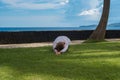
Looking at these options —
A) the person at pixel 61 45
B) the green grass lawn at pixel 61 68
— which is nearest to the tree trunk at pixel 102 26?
the person at pixel 61 45

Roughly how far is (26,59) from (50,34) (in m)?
12.2

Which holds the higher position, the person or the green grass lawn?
the green grass lawn

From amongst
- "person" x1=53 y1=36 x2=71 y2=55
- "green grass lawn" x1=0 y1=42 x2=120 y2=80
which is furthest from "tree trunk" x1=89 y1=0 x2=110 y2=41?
"green grass lawn" x1=0 y1=42 x2=120 y2=80

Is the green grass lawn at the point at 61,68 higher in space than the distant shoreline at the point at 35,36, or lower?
higher

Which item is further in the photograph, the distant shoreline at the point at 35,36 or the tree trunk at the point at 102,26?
the tree trunk at the point at 102,26

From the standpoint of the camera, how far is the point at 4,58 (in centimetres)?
1238

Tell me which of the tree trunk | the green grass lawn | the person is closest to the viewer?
the green grass lawn

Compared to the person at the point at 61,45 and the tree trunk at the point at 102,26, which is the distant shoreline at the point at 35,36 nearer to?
the tree trunk at the point at 102,26

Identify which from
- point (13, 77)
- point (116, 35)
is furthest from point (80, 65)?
point (116, 35)

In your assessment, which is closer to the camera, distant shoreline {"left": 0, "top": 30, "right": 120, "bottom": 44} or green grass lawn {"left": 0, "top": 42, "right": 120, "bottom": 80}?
green grass lawn {"left": 0, "top": 42, "right": 120, "bottom": 80}

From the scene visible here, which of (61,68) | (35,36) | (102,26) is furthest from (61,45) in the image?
(35,36)

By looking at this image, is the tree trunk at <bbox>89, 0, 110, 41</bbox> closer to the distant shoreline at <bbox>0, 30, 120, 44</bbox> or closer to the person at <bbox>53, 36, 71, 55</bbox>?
the distant shoreline at <bbox>0, 30, 120, 44</bbox>

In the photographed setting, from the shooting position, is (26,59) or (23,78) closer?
(23,78)

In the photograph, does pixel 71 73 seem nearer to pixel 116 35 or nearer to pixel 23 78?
pixel 23 78
